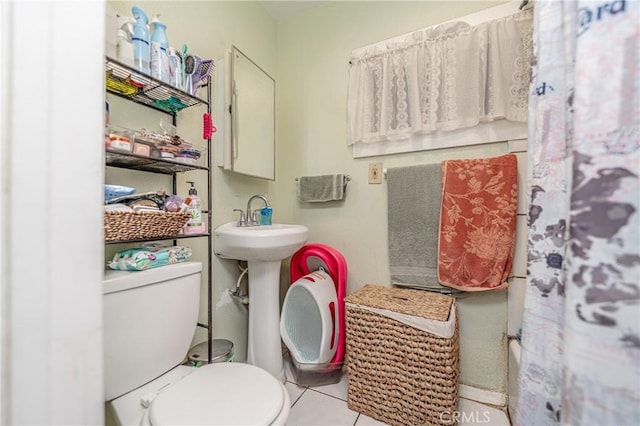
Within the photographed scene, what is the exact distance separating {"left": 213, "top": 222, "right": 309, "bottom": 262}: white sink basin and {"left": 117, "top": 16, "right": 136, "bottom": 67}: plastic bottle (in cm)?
73

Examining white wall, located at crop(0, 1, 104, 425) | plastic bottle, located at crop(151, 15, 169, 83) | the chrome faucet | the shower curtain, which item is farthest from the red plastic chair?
white wall, located at crop(0, 1, 104, 425)

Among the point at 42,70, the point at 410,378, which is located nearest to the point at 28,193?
the point at 42,70

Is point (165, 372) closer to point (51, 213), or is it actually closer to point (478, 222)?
point (51, 213)

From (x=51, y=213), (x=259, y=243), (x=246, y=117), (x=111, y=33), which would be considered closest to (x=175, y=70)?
(x=111, y=33)

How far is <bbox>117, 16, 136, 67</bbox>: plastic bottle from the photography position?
849mm

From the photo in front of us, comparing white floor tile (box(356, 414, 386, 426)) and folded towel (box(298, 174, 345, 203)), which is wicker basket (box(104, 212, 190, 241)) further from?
white floor tile (box(356, 414, 386, 426))

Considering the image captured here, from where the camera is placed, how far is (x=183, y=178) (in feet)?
3.95

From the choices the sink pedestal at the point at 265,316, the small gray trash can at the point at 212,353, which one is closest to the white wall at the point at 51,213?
the small gray trash can at the point at 212,353

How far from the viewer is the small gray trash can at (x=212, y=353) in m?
1.11

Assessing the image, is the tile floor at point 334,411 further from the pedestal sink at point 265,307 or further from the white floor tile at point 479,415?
the pedestal sink at point 265,307

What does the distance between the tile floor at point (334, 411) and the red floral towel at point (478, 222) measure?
0.59m

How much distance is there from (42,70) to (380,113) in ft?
4.79

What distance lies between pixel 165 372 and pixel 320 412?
75 centimetres

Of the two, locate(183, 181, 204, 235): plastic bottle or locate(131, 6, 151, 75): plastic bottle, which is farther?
locate(183, 181, 204, 235): plastic bottle
